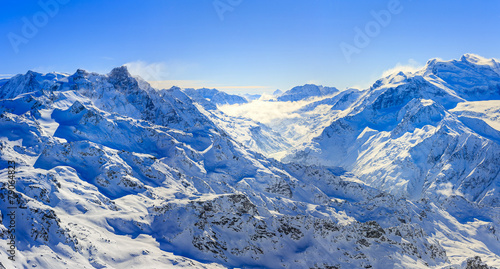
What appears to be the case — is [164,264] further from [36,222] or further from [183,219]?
[36,222]

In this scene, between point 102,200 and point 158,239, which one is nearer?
point 158,239

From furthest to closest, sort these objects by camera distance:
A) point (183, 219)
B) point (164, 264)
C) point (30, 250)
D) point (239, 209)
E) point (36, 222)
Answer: point (239, 209), point (183, 219), point (164, 264), point (36, 222), point (30, 250)

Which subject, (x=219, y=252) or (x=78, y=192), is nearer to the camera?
(x=219, y=252)

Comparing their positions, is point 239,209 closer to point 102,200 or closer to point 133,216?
point 133,216

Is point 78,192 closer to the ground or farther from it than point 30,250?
farther from it

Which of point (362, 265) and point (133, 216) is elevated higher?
point (133, 216)

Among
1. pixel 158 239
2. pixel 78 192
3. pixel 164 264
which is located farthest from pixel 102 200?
pixel 164 264

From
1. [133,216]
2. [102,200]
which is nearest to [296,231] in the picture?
[133,216]

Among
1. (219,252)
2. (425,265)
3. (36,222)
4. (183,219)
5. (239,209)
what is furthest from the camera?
(239,209)

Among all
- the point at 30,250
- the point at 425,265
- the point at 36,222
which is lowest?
the point at 425,265
